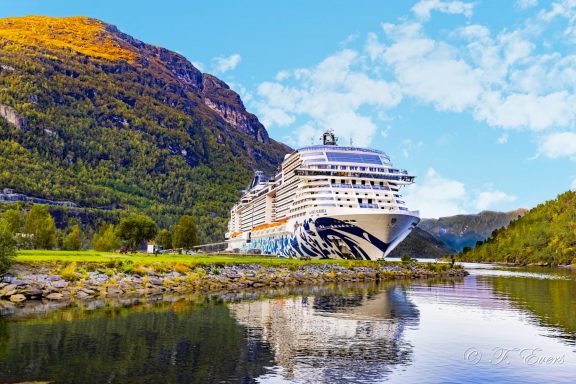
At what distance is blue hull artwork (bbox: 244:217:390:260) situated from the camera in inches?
3450

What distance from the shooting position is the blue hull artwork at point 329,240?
287 ft

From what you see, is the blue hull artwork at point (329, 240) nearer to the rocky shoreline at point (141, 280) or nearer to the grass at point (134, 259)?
the grass at point (134, 259)

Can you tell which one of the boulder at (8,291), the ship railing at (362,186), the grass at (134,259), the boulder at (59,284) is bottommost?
the boulder at (8,291)

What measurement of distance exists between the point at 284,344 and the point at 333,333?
14.5 ft

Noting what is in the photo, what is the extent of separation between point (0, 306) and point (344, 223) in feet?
185

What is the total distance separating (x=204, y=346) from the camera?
2598 cm

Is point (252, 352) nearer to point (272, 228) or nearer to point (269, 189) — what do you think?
point (272, 228)

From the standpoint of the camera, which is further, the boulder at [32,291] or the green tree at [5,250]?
the green tree at [5,250]

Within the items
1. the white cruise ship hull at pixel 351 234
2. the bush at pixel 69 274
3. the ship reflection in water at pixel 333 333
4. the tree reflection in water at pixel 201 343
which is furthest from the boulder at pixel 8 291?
the white cruise ship hull at pixel 351 234

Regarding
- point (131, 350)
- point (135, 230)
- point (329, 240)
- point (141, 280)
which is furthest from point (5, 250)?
point (135, 230)

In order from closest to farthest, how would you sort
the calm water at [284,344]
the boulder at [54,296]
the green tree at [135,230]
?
the calm water at [284,344]
the boulder at [54,296]
the green tree at [135,230]

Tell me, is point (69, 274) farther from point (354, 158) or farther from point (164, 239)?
point (164, 239)

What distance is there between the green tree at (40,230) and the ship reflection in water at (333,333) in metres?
76.9

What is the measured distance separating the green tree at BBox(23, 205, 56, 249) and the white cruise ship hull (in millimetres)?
48361
